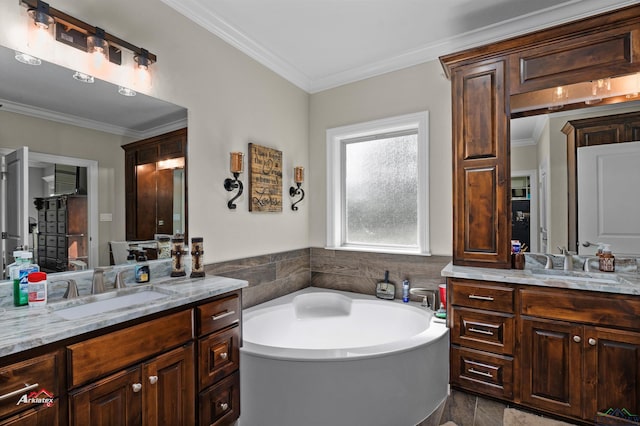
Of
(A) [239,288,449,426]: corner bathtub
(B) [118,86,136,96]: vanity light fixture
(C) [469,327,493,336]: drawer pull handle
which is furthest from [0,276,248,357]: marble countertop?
(C) [469,327,493,336]: drawer pull handle

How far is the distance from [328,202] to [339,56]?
4.56 ft

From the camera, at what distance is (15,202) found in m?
1.51

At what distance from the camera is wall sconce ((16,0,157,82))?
156 centimetres

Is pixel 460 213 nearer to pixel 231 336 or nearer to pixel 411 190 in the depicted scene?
pixel 411 190

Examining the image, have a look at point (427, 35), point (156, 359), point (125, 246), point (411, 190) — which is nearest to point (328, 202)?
point (411, 190)

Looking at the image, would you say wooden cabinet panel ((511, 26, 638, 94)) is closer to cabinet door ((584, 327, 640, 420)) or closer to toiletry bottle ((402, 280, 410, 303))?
cabinet door ((584, 327, 640, 420))

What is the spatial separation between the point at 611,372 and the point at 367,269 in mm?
1823

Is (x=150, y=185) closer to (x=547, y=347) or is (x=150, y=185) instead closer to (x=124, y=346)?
(x=124, y=346)

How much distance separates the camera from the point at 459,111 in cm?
248

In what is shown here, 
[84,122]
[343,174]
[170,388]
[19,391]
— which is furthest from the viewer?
[343,174]

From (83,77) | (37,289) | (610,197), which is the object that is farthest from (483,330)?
(83,77)

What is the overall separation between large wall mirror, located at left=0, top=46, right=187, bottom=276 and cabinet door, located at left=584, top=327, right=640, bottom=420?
280cm

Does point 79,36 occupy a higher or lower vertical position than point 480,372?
higher

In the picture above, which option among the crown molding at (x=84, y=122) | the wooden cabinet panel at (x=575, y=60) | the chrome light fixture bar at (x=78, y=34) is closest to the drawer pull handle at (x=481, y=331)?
the wooden cabinet panel at (x=575, y=60)
